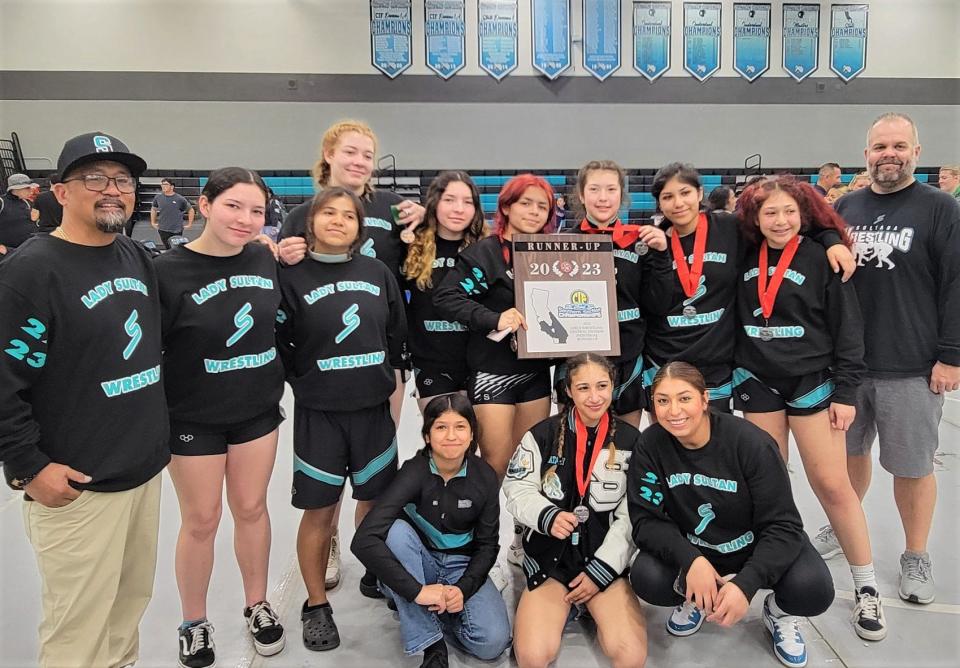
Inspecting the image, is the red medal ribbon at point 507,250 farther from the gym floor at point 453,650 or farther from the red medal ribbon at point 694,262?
the gym floor at point 453,650

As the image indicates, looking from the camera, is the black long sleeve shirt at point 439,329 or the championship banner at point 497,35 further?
the championship banner at point 497,35

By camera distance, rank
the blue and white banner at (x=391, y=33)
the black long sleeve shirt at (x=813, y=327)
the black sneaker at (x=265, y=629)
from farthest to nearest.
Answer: the blue and white banner at (x=391, y=33) < the black long sleeve shirt at (x=813, y=327) < the black sneaker at (x=265, y=629)

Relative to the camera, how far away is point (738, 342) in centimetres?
246

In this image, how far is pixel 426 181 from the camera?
1291cm

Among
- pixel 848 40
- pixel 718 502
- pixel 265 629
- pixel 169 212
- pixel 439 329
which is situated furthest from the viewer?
pixel 848 40

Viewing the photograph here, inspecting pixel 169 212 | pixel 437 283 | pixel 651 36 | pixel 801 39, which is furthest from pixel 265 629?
pixel 801 39

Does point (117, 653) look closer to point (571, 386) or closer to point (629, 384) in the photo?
point (571, 386)

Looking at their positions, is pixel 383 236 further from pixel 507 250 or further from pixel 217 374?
pixel 217 374

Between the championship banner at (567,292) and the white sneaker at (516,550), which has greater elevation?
the championship banner at (567,292)

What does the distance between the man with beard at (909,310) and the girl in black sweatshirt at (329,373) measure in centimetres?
209

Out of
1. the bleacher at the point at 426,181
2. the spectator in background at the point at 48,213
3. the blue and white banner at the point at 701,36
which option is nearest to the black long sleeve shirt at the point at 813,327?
the spectator in background at the point at 48,213

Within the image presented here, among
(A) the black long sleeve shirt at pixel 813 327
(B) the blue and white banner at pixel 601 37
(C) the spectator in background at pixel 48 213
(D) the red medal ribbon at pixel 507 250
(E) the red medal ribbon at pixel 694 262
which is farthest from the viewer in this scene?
(B) the blue and white banner at pixel 601 37

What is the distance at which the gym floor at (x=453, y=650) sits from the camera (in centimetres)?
214

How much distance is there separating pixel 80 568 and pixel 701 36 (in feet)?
46.5
